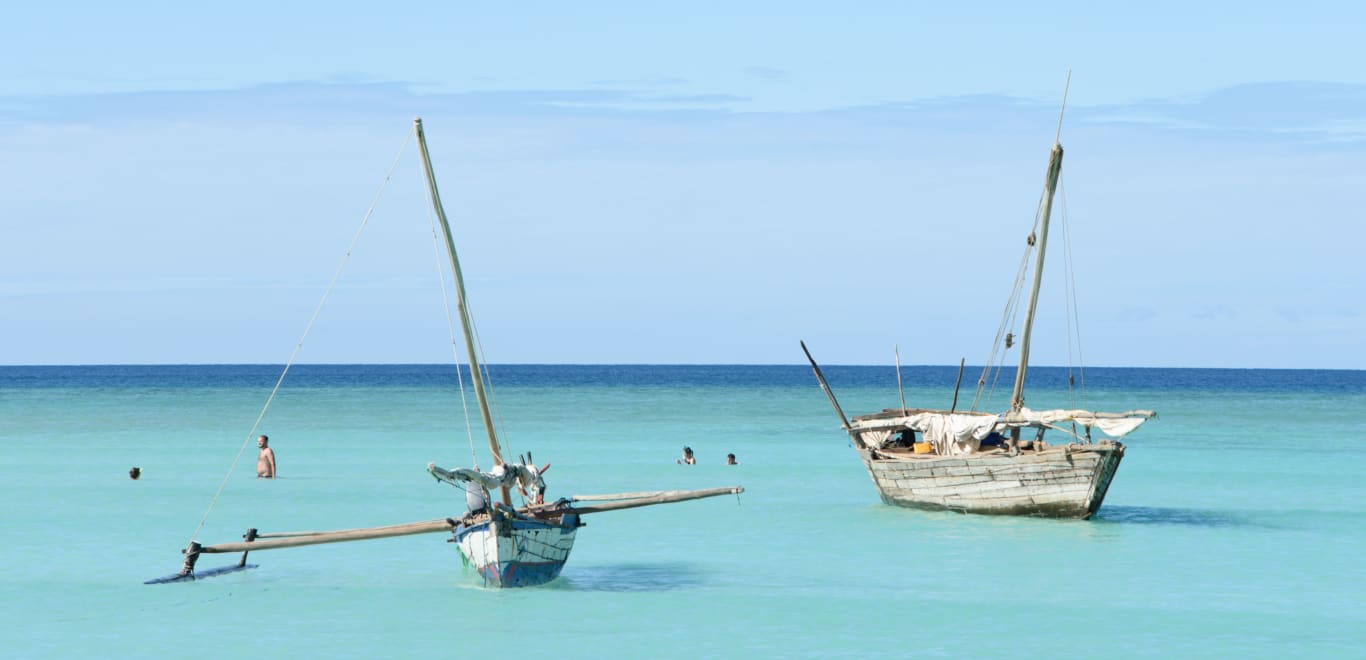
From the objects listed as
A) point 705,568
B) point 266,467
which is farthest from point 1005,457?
point 266,467

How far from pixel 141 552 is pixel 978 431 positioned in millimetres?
17432

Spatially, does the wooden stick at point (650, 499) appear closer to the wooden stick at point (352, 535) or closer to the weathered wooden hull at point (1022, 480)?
the wooden stick at point (352, 535)

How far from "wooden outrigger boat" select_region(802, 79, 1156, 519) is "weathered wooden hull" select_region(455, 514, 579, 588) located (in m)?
11.6

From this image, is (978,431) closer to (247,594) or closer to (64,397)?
(247,594)

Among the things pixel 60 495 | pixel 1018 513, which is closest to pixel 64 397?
pixel 60 495

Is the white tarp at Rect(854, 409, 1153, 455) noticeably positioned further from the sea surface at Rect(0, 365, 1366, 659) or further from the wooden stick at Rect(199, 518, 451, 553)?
the wooden stick at Rect(199, 518, 451, 553)

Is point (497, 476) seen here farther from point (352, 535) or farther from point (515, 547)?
point (352, 535)

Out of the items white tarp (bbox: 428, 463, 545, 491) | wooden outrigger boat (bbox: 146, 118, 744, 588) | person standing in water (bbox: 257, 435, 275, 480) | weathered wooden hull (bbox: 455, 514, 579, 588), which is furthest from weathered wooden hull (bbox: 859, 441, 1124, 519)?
person standing in water (bbox: 257, 435, 275, 480)

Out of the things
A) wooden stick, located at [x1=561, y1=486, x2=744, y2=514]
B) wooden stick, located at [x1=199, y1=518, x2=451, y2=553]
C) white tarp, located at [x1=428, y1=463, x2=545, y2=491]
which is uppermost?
white tarp, located at [x1=428, y1=463, x2=545, y2=491]

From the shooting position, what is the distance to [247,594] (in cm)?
2431

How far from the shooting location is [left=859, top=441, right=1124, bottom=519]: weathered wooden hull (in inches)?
1250

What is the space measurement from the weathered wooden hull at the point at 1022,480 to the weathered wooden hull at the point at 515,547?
454 inches

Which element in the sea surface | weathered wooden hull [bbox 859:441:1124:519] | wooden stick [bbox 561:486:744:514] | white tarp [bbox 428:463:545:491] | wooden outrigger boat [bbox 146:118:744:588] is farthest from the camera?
weathered wooden hull [bbox 859:441:1124:519]

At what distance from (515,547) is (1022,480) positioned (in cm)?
1318
